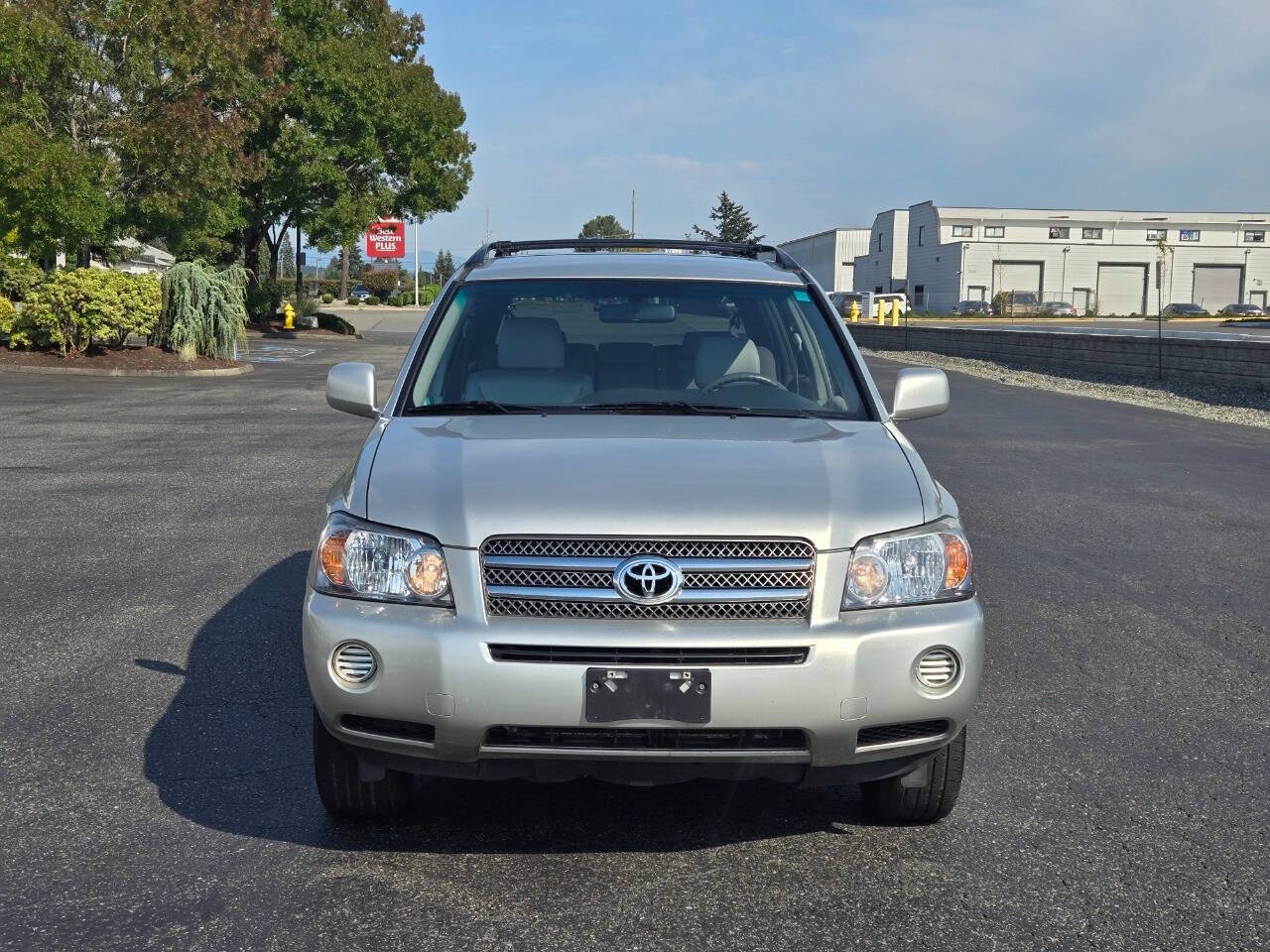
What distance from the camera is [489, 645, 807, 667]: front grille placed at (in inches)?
133

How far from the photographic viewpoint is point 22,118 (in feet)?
77.2

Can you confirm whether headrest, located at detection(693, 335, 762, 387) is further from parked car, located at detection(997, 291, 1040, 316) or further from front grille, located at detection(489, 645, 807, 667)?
parked car, located at detection(997, 291, 1040, 316)

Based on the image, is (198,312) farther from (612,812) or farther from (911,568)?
(911,568)

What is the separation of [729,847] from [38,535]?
6311 mm

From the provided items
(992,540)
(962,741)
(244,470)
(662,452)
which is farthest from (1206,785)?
(244,470)

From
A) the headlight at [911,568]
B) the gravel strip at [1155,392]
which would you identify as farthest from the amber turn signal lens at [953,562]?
the gravel strip at [1155,392]

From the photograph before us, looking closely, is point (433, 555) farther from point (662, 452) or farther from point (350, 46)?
point (350, 46)

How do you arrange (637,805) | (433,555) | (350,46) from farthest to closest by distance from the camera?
1. (350,46)
2. (637,805)
3. (433,555)

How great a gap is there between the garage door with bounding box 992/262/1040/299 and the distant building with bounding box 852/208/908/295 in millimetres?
9008

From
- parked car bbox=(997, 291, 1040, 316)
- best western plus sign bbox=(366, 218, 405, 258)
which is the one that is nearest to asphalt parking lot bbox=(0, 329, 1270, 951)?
parked car bbox=(997, 291, 1040, 316)

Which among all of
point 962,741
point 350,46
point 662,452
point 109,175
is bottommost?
point 962,741

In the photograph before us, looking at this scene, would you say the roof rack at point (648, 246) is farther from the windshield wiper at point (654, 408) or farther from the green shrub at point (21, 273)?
the green shrub at point (21, 273)

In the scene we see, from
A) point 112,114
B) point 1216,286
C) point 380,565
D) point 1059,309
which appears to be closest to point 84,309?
point 112,114

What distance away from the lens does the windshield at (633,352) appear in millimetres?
4645
